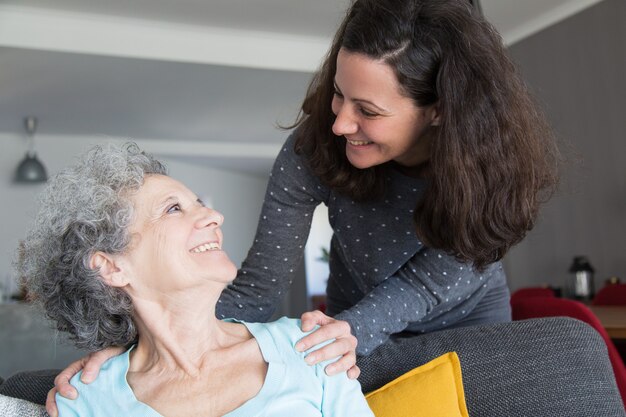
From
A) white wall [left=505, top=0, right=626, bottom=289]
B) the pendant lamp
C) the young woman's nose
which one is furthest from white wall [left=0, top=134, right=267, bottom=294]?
the young woman's nose

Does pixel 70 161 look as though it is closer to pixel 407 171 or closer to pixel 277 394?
pixel 407 171

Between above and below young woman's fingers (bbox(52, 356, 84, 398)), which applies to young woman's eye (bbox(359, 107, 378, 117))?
above

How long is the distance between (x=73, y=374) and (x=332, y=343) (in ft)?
1.70

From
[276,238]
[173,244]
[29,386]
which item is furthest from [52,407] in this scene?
[276,238]

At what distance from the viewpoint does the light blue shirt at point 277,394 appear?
4.42 ft

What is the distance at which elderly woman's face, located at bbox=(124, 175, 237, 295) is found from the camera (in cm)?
137

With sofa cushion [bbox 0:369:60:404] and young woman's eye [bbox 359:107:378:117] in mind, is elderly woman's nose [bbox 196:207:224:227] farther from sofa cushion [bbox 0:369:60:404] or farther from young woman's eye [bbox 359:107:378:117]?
sofa cushion [bbox 0:369:60:404]

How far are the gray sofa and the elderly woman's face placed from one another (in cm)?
43

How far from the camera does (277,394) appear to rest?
1.36 meters

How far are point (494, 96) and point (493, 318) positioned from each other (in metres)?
0.68

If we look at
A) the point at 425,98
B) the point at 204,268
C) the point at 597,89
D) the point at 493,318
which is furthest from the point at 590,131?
the point at 204,268

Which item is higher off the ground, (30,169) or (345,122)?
A: (345,122)

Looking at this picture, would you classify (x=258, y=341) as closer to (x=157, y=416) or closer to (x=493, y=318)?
(x=157, y=416)

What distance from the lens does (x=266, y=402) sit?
1.34m
